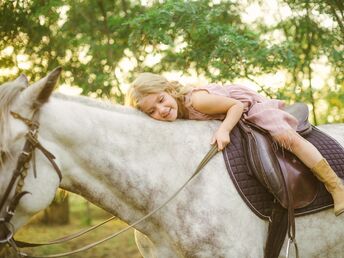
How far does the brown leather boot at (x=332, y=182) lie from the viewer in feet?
9.75

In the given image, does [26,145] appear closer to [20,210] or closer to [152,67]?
[20,210]

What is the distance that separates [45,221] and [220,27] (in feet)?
37.7

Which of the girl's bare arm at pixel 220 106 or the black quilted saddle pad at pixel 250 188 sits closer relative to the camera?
the black quilted saddle pad at pixel 250 188

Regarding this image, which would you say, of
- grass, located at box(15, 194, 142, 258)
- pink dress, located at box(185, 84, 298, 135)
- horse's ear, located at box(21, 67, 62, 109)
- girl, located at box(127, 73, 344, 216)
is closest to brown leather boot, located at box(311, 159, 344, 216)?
girl, located at box(127, 73, 344, 216)

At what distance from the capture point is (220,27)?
520 centimetres

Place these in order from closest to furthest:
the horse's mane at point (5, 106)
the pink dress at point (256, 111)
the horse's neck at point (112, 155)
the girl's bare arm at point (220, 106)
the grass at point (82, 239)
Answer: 1. the horse's mane at point (5, 106)
2. the horse's neck at point (112, 155)
3. the girl's bare arm at point (220, 106)
4. the pink dress at point (256, 111)
5. the grass at point (82, 239)

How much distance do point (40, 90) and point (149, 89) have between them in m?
0.79

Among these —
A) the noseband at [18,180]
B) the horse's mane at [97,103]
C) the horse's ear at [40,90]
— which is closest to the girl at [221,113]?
the horse's mane at [97,103]

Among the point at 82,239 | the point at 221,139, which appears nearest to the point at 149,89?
the point at 221,139

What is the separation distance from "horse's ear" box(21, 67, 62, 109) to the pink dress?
0.98 m

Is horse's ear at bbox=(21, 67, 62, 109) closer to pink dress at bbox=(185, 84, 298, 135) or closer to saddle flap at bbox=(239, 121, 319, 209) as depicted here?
pink dress at bbox=(185, 84, 298, 135)

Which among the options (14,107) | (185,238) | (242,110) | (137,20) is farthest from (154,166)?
(137,20)

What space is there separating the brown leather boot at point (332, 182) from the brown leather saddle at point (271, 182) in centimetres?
7

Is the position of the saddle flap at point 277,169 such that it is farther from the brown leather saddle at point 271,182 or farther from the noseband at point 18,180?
the noseband at point 18,180
